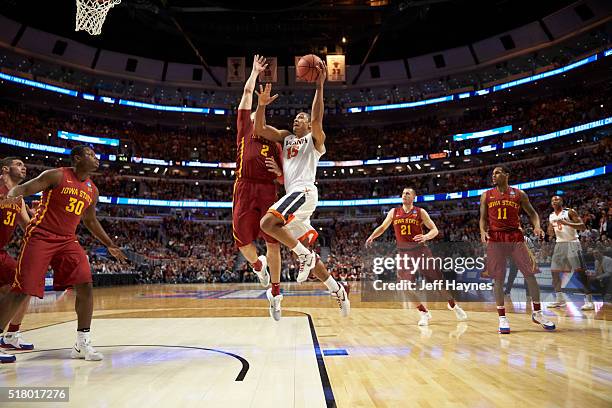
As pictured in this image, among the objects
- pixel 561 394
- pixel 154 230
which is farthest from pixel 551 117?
pixel 561 394

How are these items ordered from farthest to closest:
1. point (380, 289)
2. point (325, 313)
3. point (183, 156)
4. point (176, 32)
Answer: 1. point (183, 156)
2. point (176, 32)
3. point (380, 289)
4. point (325, 313)

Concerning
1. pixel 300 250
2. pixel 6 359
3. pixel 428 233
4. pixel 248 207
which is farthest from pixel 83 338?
pixel 428 233

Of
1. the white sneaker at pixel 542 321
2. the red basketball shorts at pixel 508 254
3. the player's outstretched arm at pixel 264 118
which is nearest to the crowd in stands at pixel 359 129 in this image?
the red basketball shorts at pixel 508 254

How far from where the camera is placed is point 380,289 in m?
11.6

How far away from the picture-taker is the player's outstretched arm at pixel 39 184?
4.53m

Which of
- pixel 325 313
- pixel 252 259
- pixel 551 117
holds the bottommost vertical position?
pixel 325 313

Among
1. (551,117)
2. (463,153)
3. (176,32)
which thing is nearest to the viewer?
(176,32)

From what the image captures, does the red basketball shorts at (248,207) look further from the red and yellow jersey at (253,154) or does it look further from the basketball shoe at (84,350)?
the basketball shoe at (84,350)

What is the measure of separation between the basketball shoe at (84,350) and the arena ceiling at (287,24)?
2097 cm

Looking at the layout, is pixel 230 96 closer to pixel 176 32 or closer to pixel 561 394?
pixel 176 32

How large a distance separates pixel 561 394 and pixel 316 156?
3637 millimetres

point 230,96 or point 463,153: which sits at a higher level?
point 230,96

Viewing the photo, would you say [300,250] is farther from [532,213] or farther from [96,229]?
[532,213]

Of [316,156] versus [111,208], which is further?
[111,208]
